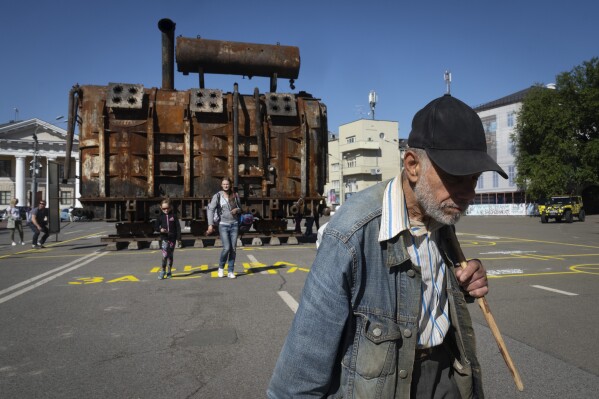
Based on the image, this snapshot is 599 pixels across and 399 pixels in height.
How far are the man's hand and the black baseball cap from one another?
0.45 m

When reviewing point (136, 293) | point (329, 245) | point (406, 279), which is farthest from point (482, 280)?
point (136, 293)

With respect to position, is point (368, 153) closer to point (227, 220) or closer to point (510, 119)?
point (510, 119)

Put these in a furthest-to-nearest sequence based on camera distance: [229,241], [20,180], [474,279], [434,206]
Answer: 1. [20,180]
2. [229,241]
3. [474,279]
4. [434,206]

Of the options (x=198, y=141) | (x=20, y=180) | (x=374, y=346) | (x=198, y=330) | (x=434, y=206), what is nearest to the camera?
(x=374, y=346)

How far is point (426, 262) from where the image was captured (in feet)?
5.70

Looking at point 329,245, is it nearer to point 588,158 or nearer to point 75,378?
point 75,378

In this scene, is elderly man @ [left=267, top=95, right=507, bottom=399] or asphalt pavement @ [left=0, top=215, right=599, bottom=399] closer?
elderly man @ [left=267, top=95, right=507, bottom=399]

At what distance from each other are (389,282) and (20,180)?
73449mm

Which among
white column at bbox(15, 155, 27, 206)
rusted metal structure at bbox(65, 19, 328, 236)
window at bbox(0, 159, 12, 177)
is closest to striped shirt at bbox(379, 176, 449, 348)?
rusted metal structure at bbox(65, 19, 328, 236)

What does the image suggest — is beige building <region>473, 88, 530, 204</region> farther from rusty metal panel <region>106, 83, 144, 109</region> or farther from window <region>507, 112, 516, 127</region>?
rusty metal panel <region>106, 83, 144, 109</region>

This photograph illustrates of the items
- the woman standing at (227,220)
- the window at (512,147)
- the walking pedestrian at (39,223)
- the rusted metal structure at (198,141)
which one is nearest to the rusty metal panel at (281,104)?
the rusted metal structure at (198,141)

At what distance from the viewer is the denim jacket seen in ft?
4.84

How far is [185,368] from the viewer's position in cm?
394

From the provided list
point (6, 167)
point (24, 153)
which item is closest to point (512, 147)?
point (24, 153)
